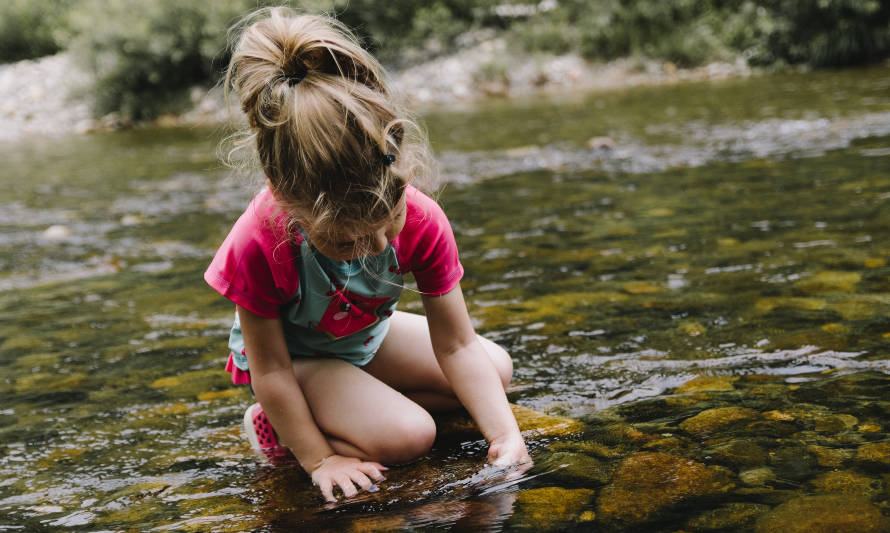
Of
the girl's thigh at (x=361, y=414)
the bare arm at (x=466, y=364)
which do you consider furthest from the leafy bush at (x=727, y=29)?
Answer: the girl's thigh at (x=361, y=414)

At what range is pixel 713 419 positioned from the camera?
7.06 ft

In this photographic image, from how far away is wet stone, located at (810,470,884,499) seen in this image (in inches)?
65.1

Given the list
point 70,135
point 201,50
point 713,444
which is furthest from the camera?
point 201,50

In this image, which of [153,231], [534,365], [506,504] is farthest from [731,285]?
[153,231]

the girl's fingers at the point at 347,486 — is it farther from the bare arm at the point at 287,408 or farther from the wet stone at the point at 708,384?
the wet stone at the point at 708,384

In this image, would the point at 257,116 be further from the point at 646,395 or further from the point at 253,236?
the point at 646,395

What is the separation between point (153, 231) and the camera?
19.6ft

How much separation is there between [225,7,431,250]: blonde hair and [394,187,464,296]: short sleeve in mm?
251

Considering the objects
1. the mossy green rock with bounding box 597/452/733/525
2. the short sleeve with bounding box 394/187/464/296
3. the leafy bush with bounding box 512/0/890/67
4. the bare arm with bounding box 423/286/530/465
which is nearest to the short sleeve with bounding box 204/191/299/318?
the short sleeve with bounding box 394/187/464/296

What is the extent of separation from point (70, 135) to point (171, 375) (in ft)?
58.2

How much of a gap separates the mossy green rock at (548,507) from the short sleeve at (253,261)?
782 millimetres

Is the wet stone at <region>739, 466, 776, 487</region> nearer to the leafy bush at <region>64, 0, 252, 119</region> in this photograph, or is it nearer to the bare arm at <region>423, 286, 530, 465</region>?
the bare arm at <region>423, 286, 530, 465</region>

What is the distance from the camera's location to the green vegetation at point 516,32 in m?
14.3

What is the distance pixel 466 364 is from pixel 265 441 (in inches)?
24.3
